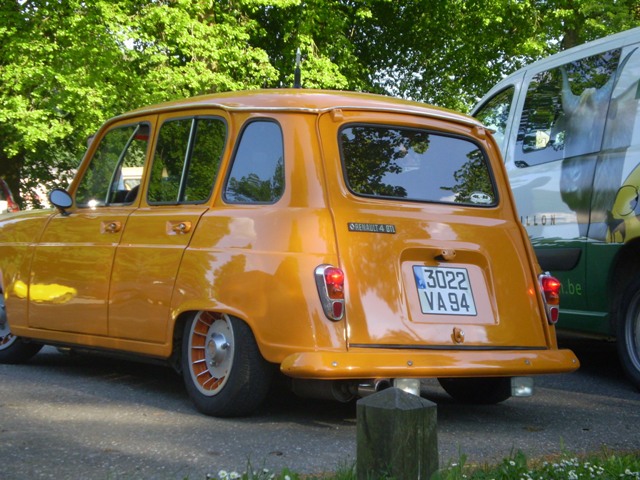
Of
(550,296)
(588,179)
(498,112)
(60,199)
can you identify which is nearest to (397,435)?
(550,296)

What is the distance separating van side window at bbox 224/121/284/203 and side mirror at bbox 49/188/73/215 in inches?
67.9

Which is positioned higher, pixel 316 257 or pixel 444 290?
pixel 316 257

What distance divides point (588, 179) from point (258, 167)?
295cm

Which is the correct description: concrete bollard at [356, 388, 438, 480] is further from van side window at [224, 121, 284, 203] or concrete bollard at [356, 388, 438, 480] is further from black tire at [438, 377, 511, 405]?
black tire at [438, 377, 511, 405]

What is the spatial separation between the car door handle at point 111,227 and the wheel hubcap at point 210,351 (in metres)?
1.06

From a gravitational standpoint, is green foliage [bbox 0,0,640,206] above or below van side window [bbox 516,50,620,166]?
above

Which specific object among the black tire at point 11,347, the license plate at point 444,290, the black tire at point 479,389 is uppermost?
the license plate at point 444,290

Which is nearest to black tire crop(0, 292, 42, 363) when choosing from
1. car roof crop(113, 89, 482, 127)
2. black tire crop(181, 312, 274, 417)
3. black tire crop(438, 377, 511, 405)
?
black tire crop(181, 312, 274, 417)

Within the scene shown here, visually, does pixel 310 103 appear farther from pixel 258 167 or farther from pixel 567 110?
pixel 567 110

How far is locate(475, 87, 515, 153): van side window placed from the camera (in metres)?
9.33

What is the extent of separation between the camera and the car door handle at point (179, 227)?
20.6 ft

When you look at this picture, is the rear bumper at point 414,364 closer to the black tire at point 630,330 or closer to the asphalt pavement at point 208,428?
the asphalt pavement at point 208,428

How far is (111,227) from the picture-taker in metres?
6.93

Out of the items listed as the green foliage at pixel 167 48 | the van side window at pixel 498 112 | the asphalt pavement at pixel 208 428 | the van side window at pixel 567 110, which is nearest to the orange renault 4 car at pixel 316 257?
the asphalt pavement at pixel 208 428
